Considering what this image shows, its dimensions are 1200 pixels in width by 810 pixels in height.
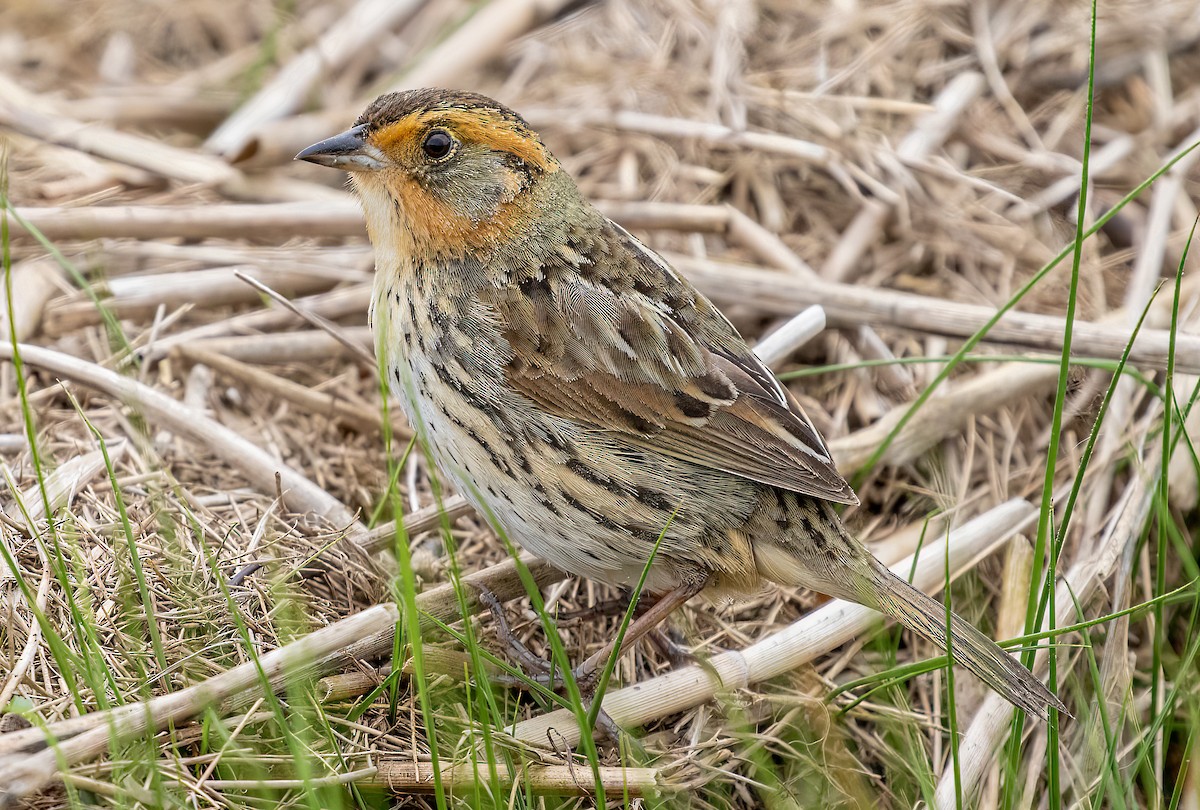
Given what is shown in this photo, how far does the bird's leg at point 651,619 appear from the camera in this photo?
3883 mm

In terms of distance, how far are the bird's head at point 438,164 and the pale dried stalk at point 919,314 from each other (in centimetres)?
132

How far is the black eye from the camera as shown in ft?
12.9

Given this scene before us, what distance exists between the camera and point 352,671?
358 centimetres

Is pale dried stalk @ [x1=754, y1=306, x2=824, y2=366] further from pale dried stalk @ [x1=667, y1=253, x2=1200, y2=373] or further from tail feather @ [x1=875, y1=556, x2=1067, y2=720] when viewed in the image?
tail feather @ [x1=875, y1=556, x2=1067, y2=720]

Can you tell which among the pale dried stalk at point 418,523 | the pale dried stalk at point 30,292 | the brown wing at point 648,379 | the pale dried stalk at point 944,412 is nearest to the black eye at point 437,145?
the brown wing at point 648,379

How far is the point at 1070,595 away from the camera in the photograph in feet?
12.8

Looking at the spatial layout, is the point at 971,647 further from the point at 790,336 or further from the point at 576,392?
the point at 790,336

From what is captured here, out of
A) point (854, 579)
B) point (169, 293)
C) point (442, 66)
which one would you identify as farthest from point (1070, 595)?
point (442, 66)

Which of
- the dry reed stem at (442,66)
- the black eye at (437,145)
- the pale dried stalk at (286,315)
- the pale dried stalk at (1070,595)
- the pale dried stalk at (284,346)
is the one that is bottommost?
the pale dried stalk at (1070,595)

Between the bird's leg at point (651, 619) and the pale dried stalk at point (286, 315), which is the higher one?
the pale dried stalk at point (286, 315)

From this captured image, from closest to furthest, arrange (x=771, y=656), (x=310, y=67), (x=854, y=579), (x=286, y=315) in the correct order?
(x=854, y=579) → (x=771, y=656) → (x=286, y=315) → (x=310, y=67)

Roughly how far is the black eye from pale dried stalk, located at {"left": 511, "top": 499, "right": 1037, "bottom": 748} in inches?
68.8

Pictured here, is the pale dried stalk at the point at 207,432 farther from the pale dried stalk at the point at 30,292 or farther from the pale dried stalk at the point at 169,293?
the pale dried stalk at the point at 169,293

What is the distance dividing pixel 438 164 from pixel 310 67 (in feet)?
9.55
